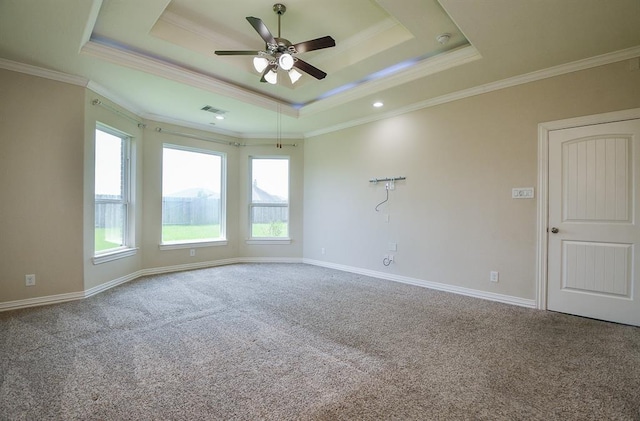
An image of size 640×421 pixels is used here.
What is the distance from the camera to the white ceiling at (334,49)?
7.86ft

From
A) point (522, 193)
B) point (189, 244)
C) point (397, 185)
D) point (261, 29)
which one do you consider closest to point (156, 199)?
point (189, 244)

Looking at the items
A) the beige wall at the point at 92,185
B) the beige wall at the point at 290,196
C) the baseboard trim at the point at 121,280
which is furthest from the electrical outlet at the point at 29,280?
the beige wall at the point at 290,196

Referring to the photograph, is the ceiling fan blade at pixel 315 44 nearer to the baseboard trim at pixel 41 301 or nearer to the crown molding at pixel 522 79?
the crown molding at pixel 522 79

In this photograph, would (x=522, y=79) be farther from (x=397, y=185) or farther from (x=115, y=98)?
(x=115, y=98)

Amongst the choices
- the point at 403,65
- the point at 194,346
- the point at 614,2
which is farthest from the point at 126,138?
the point at 614,2

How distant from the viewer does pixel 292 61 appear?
8.73 feet

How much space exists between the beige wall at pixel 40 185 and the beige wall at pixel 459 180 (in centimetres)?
374

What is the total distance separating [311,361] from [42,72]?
4138 mm

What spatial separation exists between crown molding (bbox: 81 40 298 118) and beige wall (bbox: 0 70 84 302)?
867 mm

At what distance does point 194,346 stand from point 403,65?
361cm

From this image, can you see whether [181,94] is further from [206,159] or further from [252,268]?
[252,268]

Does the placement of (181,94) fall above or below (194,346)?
above

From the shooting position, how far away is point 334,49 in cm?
347

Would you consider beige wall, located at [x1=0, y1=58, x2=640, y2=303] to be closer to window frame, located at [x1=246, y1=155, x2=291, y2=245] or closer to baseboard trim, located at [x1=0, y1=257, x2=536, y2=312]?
baseboard trim, located at [x1=0, y1=257, x2=536, y2=312]
